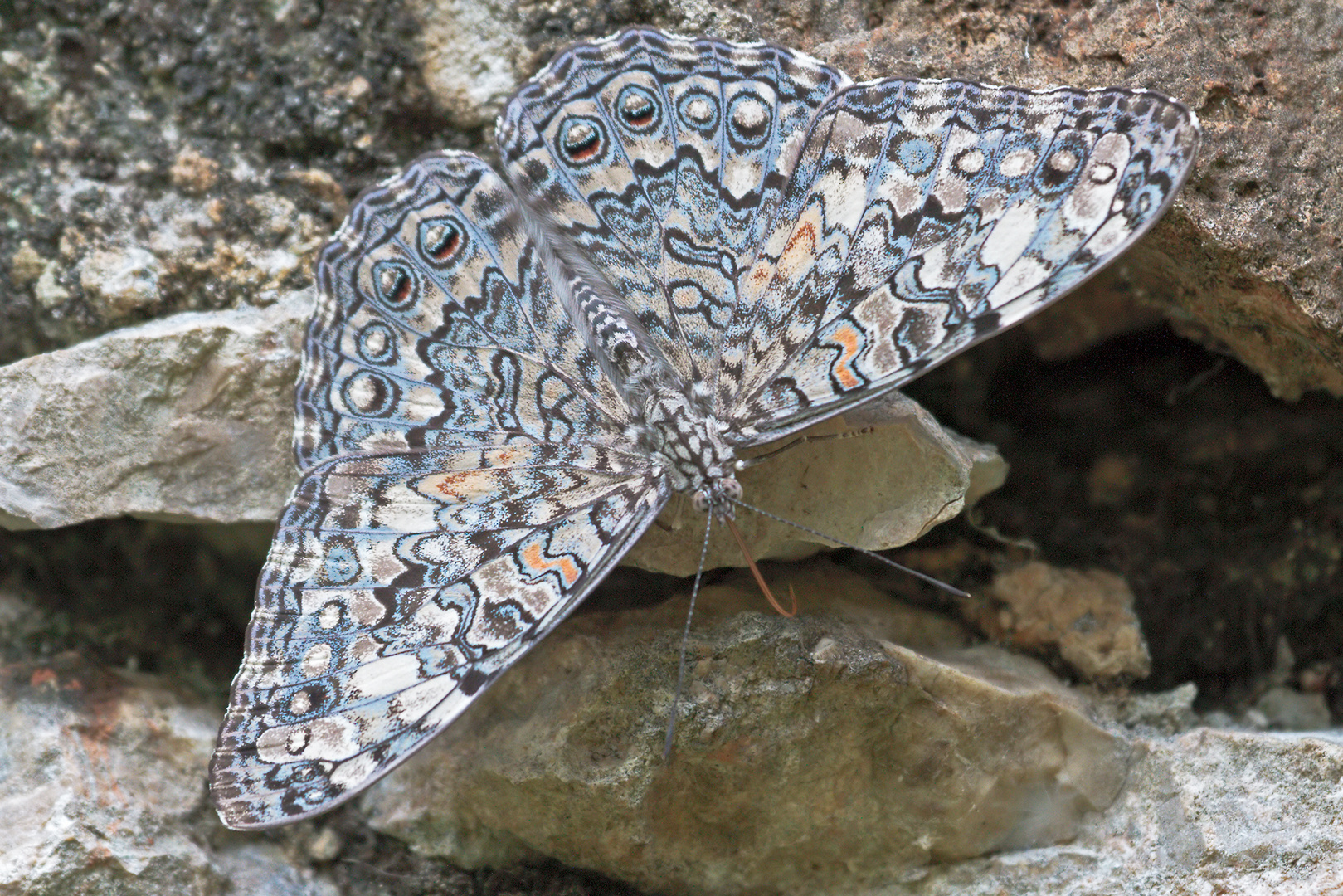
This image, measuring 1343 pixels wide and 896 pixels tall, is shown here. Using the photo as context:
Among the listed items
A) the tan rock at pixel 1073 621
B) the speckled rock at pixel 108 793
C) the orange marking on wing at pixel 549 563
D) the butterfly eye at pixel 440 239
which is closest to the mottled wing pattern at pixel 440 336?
the butterfly eye at pixel 440 239

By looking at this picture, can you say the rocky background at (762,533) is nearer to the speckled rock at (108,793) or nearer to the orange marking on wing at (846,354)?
the speckled rock at (108,793)

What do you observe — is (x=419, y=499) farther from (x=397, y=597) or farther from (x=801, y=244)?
(x=801, y=244)

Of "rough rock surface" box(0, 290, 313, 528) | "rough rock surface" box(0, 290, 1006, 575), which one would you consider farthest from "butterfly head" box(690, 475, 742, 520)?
"rough rock surface" box(0, 290, 313, 528)

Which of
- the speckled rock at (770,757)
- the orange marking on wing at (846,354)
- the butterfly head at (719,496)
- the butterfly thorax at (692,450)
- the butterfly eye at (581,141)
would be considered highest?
the butterfly eye at (581,141)

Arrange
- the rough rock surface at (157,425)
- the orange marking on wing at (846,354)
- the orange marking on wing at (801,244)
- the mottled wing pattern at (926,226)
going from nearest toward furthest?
the mottled wing pattern at (926,226) < the orange marking on wing at (846,354) < the orange marking on wing at (801,244) < the rough rock surface at (157,425)

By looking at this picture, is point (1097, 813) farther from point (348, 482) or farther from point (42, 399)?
point (42, 399)

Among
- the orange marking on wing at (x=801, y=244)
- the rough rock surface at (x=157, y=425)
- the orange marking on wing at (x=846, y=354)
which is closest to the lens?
the orange marking on wing at (x=846, y=354)
